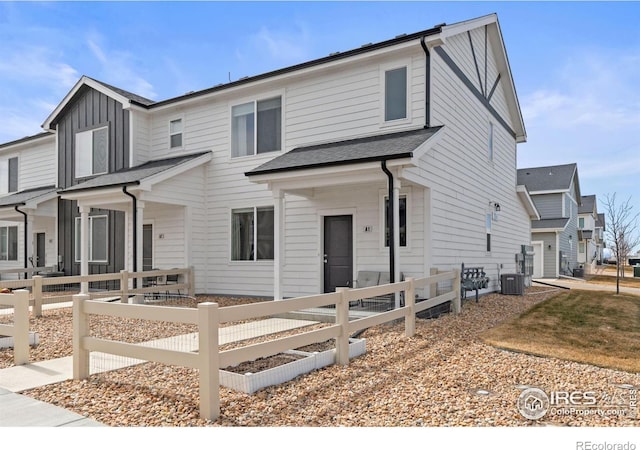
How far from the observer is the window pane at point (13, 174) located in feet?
64.7

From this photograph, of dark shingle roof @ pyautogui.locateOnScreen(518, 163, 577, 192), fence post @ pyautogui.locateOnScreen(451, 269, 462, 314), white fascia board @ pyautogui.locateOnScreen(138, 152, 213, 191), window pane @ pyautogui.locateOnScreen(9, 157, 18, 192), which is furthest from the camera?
dark shingle roof @ pyautogui.locateOnScreen(518, 163, 577, 192)

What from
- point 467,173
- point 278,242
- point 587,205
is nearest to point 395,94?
point 467,173

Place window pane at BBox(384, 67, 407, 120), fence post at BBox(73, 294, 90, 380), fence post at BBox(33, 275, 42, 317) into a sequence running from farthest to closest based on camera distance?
1. window pane at BBox(384, 67, 407, 120)
2. fence post at BBox(33, 275, 42, 317)
3. fence post at BBox(73, 294, 90, 380)

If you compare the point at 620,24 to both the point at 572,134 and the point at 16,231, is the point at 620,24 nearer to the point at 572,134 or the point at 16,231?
the point at 572,134

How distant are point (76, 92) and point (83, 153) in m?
2.05

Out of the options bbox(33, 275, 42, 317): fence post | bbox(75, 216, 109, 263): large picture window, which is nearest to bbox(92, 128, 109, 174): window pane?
bbox(75, 216, 109, 263): large picture window

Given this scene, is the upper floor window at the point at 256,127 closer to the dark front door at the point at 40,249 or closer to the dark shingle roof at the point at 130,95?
the dark shingle roof at the point at 130,95

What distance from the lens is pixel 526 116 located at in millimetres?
18297

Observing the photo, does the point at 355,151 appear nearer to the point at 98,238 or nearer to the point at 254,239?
the point at 254,239

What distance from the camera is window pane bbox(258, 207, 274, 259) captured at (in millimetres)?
12195

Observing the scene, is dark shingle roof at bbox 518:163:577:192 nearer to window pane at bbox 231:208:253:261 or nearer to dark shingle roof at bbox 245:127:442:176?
dark shingle roof at bbox 245:127:442:176

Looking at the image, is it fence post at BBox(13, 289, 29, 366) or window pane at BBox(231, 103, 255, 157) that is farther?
window pane at BBox(231, 103, 255, 157)

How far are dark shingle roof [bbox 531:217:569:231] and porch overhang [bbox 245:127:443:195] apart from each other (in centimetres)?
1954
